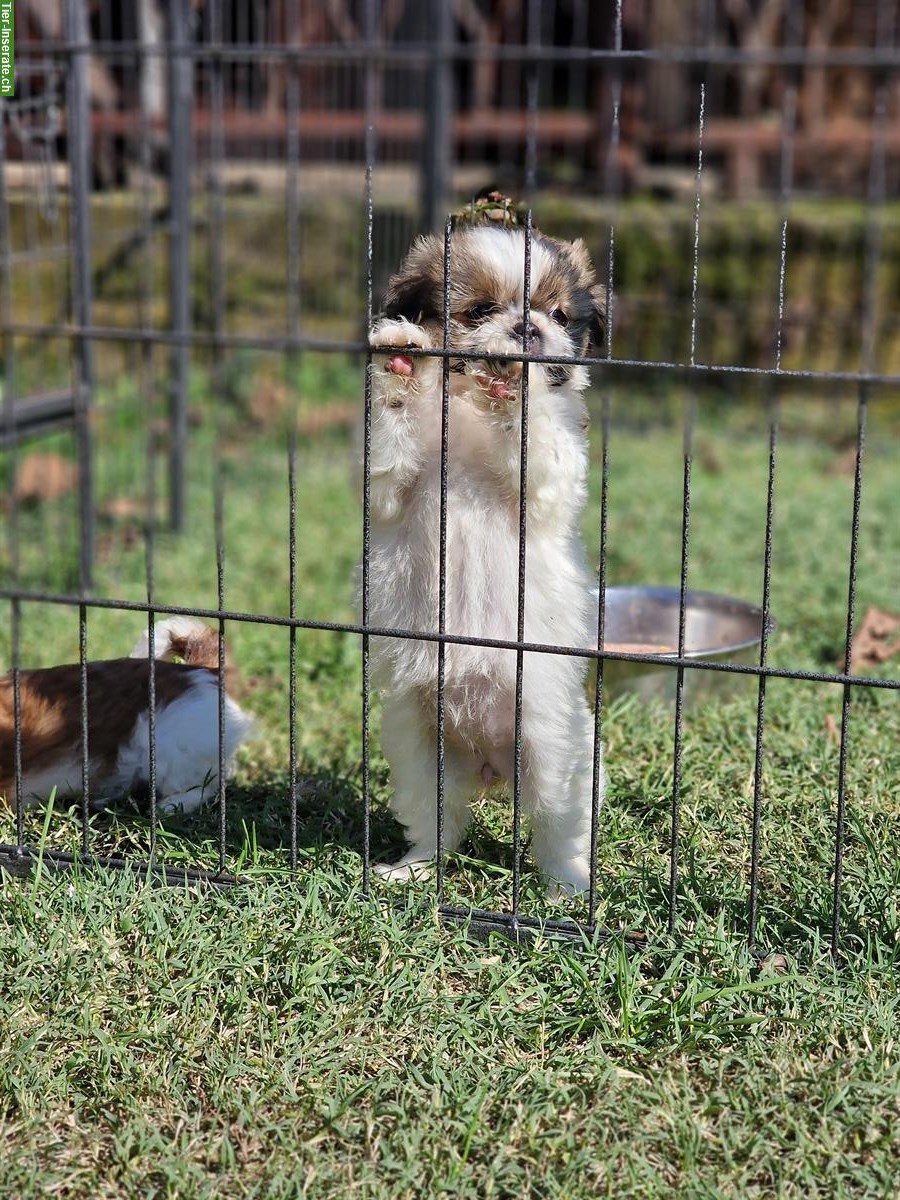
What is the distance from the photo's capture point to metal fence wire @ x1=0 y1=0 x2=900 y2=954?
2.81 meters

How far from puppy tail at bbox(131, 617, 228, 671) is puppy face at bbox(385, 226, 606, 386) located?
1.22 meters

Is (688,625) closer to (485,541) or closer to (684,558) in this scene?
(485,541)

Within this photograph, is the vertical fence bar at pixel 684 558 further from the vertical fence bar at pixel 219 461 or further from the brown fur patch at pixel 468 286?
the vertical fence bar at pixel 219 461

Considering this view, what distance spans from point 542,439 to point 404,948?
1127 mm

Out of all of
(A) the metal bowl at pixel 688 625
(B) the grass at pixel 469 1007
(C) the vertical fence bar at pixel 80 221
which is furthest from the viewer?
(C) the vertical fence bar at pixel 80 221

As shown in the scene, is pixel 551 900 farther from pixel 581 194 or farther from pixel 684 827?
pixel 581 194

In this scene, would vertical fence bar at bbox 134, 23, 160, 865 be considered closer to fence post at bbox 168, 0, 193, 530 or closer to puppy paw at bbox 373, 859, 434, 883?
fence post at bbox 168, 0, 193, 530

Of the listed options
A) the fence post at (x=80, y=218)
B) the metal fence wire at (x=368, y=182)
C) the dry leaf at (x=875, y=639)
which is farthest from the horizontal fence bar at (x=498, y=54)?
the dry leaf at (x=875, y=639)

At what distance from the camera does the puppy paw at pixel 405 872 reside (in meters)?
3.09

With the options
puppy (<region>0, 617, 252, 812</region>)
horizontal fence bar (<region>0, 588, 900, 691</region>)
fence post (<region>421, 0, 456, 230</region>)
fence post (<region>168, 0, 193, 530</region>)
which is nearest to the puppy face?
horizontal fence bar (<region>0, 588, 900, 691</region>)

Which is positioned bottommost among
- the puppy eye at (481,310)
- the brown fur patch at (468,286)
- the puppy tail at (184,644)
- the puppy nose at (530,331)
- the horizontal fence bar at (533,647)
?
the puppy tail at (184,644)

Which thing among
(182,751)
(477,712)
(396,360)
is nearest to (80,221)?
(182,751)

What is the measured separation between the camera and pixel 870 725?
4.05 m

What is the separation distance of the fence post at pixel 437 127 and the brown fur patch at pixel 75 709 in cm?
531
